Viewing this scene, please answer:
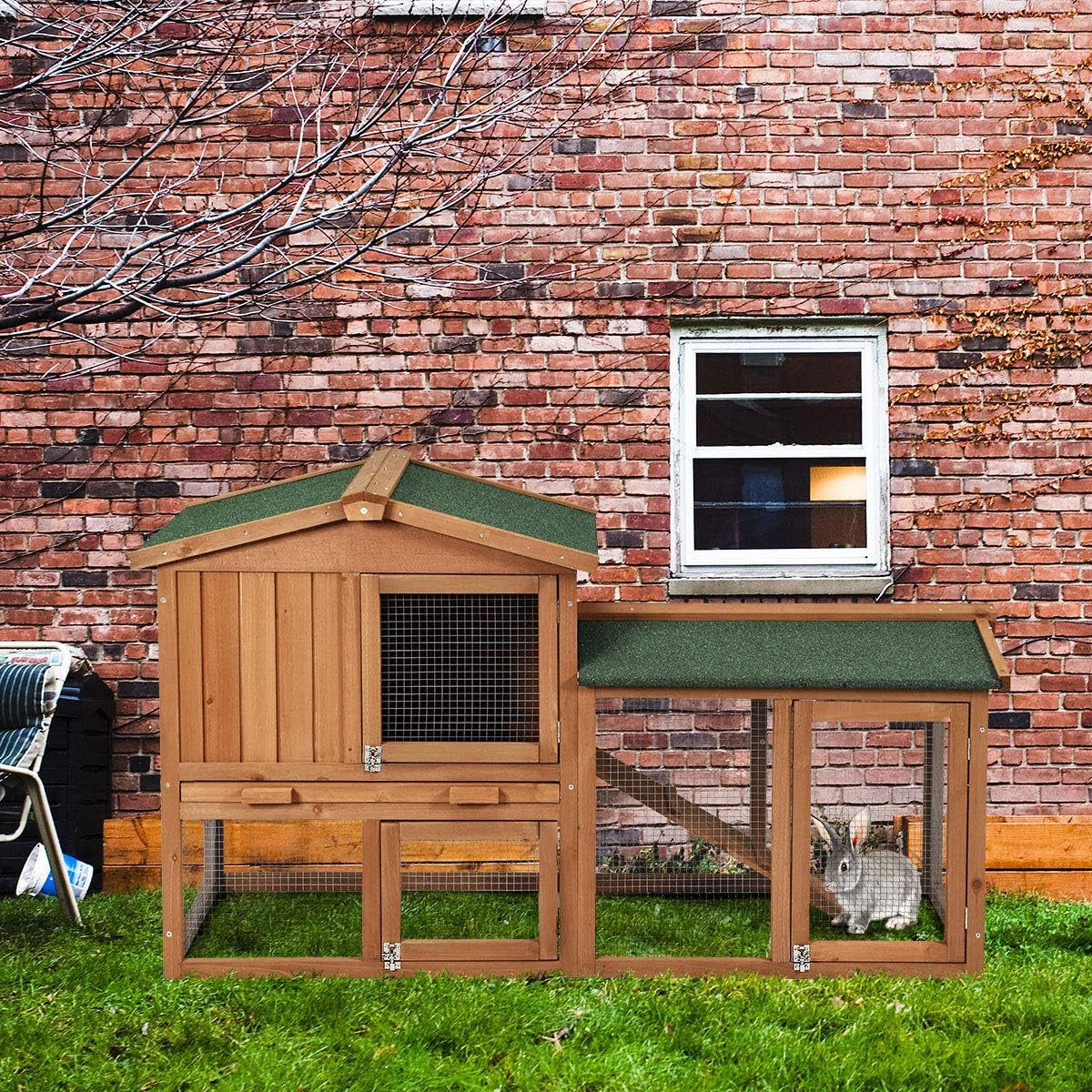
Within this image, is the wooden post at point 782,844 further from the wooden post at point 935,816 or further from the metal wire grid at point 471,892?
the metal wire grid at point 471,892

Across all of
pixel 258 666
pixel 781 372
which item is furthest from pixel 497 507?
pixel 781 372

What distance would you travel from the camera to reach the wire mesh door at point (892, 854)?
3.63 metres

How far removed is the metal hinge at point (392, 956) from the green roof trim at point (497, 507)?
164 cm

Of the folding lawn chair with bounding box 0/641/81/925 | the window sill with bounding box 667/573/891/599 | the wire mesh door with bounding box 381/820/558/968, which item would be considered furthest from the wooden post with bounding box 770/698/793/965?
the folding lawn chair with bounding box 0/641/81/925

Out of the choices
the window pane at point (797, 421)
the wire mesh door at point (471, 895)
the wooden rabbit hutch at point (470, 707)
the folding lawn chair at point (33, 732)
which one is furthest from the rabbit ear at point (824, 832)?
the folding lawn chair at point (33, 732)

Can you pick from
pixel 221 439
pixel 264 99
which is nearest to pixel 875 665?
pixel 221 439

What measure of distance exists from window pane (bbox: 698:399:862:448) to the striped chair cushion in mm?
3385

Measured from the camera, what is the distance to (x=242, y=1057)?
3.03 m

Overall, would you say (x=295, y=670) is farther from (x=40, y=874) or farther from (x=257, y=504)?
(x=40, y=874)

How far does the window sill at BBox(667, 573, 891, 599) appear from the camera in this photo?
16.2ft

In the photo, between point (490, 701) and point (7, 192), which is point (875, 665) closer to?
point (490, 701)

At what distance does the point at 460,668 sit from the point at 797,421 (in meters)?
2.44

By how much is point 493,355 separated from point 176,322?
5.29 ft

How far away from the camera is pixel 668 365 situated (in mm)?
5047
